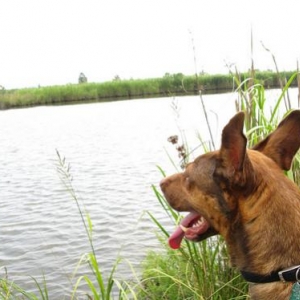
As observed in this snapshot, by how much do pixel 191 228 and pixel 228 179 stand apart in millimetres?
620

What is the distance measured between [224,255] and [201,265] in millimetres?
311

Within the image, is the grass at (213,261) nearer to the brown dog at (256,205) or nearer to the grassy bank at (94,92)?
the brown dog at (256,205)

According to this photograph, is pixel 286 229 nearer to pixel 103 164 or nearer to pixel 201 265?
pixel 201 265

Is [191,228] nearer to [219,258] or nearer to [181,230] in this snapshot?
[181,230]

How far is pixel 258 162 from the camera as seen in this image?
8.91 feet

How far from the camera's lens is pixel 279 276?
8.14 feet

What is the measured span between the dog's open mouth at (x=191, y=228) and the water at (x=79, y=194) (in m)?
1.43

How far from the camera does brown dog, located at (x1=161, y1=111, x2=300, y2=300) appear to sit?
2.49 meters

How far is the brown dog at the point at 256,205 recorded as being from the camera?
2490 millimetres

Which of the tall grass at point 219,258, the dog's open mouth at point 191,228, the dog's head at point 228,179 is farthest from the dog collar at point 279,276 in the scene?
the tall grass at point 219,258

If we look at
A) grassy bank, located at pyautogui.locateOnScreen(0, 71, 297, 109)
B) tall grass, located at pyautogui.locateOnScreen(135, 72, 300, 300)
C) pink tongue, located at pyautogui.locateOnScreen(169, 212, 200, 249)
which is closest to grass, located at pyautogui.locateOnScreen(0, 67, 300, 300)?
tall grass, located at pyautogui.locateOnScreen(135, 72, 300, 300)

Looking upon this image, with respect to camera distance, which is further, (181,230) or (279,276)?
(181,230)

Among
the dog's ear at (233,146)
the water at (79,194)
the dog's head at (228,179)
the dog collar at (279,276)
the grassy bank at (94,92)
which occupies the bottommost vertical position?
the water at (79,194)

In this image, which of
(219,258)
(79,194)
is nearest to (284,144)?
(219,258)
